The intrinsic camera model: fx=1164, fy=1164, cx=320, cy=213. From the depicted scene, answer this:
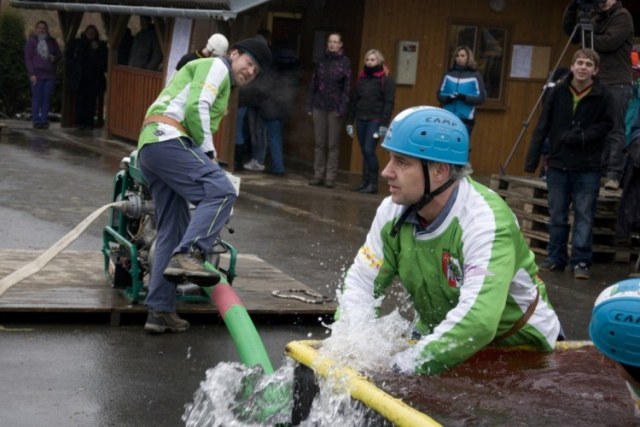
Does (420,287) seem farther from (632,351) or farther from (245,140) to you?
(245,140)

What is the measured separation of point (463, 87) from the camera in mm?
15211

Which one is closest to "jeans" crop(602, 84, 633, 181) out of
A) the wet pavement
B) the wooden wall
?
the wet pavement

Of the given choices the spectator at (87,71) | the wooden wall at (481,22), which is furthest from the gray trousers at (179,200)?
the spectator at (87,71)

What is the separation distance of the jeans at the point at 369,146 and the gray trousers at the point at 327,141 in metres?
0.52

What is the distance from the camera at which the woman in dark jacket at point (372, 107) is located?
51.2 feet

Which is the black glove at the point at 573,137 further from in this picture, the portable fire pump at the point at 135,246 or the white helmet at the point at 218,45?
the portable fire pump at the point at 135,246

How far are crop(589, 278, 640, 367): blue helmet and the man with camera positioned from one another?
29.2ft

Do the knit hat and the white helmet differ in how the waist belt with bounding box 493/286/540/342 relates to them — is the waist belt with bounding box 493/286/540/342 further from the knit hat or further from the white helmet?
the white helmet

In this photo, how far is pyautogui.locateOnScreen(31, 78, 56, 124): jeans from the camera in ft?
74.4

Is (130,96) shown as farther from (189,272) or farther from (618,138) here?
(189,272)

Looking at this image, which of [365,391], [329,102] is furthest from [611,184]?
[365,391]

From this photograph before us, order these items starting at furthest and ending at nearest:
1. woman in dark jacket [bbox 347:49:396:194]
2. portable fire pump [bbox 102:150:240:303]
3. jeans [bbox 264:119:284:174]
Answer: jeans [bbox 264:119:284:174]
woman in dark jacket [bbox 347:49:396:194]
portable fire pump [bbox 102:150:240:303]

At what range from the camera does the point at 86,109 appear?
23.5 m

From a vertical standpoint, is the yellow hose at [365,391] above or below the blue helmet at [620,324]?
below
